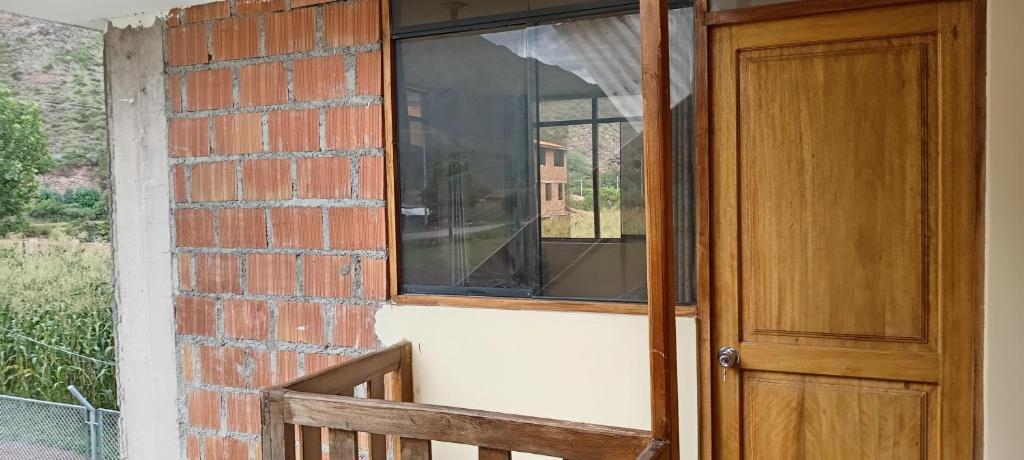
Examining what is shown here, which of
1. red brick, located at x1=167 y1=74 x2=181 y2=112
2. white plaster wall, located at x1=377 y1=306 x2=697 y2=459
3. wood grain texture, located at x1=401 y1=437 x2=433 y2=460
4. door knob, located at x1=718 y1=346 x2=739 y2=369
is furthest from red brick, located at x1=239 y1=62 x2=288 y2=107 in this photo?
door knob, located at x1=718 y1=346 x2=739 y2=369

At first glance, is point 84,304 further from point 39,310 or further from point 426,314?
point 426,314

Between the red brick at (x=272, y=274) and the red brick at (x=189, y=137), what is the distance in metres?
0.50

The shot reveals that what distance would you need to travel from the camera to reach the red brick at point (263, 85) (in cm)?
281

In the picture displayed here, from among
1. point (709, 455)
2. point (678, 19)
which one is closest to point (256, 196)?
point (678, 19)

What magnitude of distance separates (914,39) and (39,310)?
16.2ft

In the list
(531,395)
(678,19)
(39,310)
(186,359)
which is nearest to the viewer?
(678,19)

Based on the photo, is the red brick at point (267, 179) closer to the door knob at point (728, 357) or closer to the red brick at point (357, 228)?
the red brick at point (357, 228)

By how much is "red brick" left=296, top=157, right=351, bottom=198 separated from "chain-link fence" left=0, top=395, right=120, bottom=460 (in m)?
1.83

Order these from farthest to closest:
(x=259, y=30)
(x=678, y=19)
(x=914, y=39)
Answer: (x=259, y=30), (x=678, y=19), (x=914, y=39)

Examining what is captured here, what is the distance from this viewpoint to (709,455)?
2340mm

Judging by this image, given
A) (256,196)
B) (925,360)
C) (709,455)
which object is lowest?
(709,455)

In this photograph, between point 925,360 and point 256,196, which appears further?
point 256,196

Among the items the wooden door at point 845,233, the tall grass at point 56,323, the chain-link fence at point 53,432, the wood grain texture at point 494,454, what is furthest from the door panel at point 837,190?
the tall grass at point 56,323

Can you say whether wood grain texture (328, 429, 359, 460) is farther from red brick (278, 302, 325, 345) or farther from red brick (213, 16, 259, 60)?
red brick (213, 16, 259, 60)
